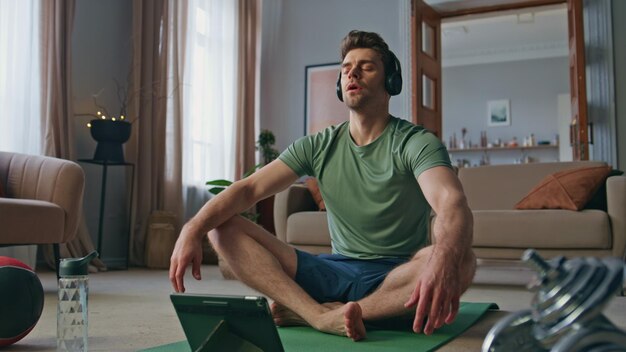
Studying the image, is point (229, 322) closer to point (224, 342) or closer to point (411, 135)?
point (224, 342)

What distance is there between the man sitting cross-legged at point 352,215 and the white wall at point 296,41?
15.0 feet

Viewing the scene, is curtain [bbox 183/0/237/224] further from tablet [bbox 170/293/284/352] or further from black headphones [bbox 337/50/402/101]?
tablet [bbox 170/293/284/352]

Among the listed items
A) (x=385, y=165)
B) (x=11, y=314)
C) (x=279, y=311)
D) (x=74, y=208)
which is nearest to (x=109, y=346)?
(x=11, y=314)

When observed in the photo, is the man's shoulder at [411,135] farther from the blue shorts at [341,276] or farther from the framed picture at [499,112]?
the framed picture at [499,112]

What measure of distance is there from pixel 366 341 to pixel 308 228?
2261 millimetres

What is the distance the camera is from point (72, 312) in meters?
1.37

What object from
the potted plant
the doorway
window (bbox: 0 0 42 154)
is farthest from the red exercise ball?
the doorway

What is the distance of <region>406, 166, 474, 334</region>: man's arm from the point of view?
102 centimetres

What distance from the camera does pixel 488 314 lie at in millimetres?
2199

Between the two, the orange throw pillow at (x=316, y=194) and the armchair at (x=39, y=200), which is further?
the orange throw pillow at (x=316, y=194)

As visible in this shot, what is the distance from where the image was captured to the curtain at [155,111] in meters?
4.85

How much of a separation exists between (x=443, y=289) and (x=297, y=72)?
5.77 metres

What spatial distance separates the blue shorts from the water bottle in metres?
0.62

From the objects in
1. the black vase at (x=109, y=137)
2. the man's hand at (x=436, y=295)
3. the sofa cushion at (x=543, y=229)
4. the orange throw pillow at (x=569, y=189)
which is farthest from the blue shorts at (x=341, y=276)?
the black vase at (x=109, y=137)
